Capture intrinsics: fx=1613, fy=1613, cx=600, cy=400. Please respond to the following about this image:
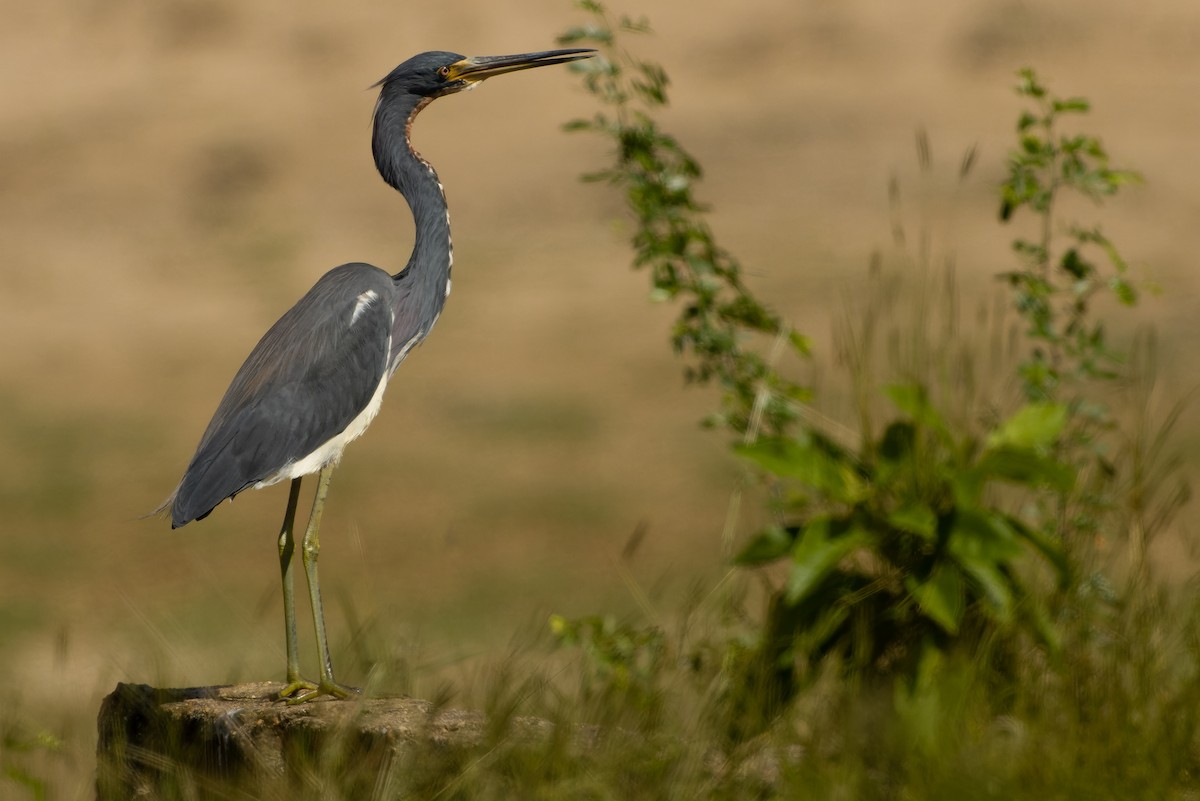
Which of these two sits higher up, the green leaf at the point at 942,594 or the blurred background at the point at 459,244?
the blurred background at the point at 459,244

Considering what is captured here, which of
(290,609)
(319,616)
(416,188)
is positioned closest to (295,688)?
(319,616)

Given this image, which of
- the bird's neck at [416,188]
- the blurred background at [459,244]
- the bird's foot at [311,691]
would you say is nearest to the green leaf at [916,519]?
the bird's foot at [311,691]

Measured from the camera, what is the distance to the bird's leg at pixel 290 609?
4770 millimetres

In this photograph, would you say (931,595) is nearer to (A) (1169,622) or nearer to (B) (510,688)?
(A) (1169,622)

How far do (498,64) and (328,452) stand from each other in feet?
5.10

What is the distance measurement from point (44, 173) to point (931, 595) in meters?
26.8

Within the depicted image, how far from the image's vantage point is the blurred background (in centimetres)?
1462

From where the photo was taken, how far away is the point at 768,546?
167 inches

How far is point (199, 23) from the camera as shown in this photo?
1189 inches

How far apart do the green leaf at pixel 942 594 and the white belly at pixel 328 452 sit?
6.25 ft

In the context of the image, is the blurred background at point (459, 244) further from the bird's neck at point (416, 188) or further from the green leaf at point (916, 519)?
the green leaf at point (916, 519)

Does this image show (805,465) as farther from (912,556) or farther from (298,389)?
(298,389)

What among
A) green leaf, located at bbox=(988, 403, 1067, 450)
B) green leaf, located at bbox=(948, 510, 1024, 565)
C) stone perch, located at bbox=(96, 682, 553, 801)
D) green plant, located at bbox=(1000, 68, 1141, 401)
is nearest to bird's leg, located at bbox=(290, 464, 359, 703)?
stone perch, located at bbox=(96, 682, 553, 801)

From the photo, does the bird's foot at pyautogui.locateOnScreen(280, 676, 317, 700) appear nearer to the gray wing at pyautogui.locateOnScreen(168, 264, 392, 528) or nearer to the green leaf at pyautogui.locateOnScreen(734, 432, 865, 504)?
Answer: the gray wing at pyautogui.locateOnScreen(168, 264, 392, 528)
